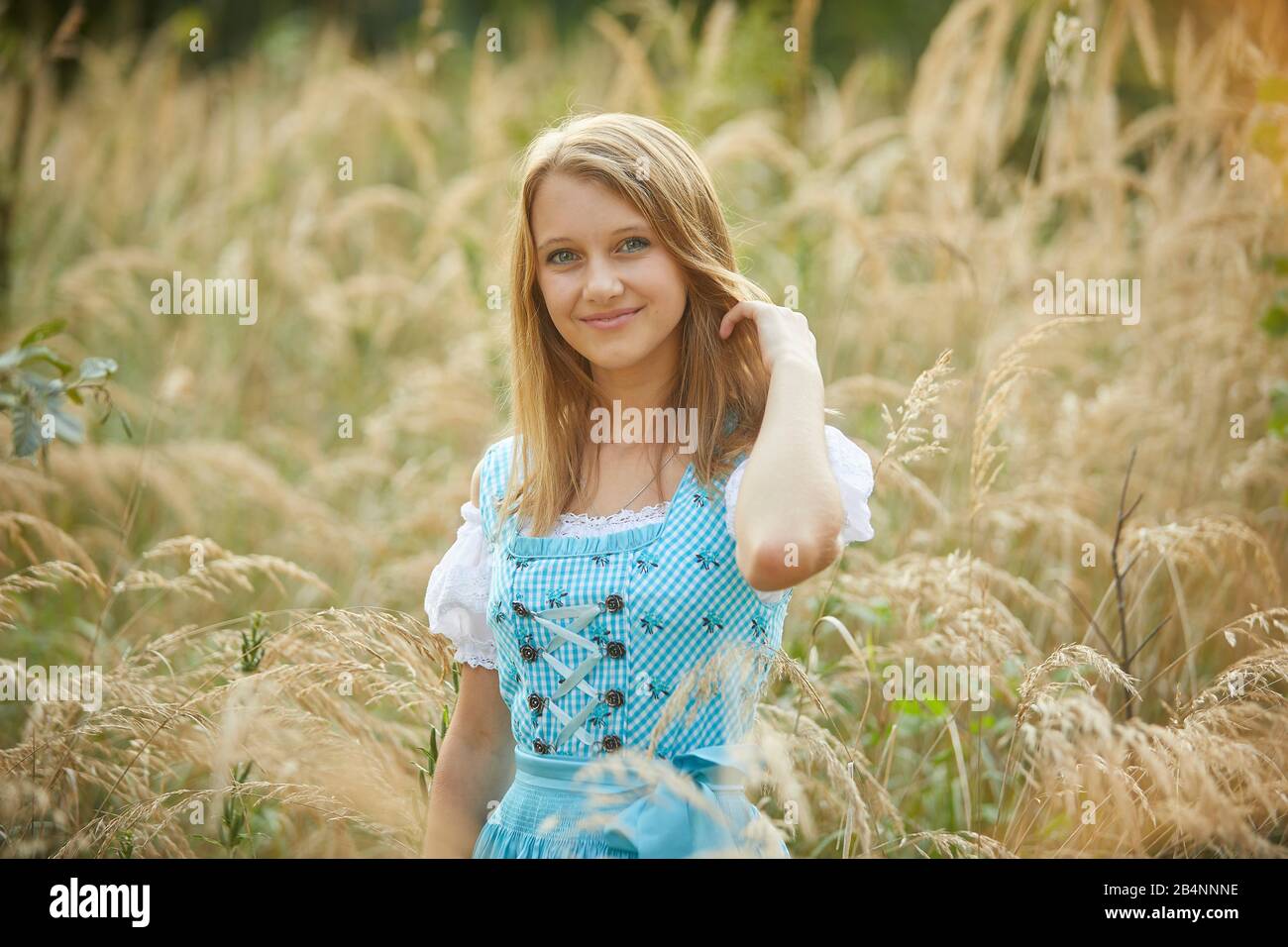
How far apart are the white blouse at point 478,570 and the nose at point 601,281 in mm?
295

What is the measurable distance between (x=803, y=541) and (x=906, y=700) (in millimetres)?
873

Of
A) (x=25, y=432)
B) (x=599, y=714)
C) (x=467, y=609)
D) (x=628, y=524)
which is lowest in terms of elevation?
(x=599, y=714)

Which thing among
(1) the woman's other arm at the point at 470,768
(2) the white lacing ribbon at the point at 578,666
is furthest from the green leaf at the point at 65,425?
(2) the white lacing ribbon at the point at 578,666

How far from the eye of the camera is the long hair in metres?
1.56

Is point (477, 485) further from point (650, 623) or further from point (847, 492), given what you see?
point (847, 492)

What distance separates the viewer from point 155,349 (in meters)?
3.86

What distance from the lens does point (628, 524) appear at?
155 cm

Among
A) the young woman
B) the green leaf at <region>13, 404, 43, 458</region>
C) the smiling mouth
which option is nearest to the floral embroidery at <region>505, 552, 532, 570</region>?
the young woman

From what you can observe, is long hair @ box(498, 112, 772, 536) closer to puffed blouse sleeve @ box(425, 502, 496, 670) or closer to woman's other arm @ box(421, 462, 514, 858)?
puffed blouse sleeve @ box(425, 502, 496, 670)

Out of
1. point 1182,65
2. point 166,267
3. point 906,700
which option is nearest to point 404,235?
point 166,267

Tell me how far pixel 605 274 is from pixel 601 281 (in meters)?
0.02

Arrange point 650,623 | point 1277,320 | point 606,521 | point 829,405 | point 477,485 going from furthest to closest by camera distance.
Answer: point 829,405
point 1277,320
point 477,485
point 606,521
point 650,623

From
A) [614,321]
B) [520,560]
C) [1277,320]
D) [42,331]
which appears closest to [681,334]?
[614,321]

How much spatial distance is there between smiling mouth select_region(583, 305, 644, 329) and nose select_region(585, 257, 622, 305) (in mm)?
32
